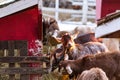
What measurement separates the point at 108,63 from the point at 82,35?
4456 mm

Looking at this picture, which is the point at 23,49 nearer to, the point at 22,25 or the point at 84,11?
the point at 22,25

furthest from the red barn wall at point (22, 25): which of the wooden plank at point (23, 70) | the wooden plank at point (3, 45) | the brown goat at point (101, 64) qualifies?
the brown goat at point (101, 64)

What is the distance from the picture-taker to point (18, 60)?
8.73m

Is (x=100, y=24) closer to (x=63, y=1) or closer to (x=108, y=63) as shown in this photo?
(x=108, y=63)

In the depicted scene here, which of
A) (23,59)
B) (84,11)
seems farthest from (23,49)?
(84,11)

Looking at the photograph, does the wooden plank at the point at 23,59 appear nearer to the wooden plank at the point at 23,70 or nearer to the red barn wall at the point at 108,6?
the wooden plank at the point at 23,70

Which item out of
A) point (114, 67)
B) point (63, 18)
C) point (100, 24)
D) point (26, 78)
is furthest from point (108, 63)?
point (63, 18)

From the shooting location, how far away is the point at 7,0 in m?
9.60

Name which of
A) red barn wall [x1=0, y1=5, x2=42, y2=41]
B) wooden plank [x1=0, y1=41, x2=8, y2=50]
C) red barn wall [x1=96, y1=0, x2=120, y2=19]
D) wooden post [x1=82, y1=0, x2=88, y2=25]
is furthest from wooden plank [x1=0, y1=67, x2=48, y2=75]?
wooden post [x1=82, y1=0, x2=88, y2=25]

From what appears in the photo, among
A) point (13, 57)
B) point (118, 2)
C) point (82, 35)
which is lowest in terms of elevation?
point (82, 35)

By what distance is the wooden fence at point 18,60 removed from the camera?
28.7ft

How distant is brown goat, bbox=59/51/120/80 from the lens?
9938 millimetres

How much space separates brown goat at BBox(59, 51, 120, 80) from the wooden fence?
1.42m

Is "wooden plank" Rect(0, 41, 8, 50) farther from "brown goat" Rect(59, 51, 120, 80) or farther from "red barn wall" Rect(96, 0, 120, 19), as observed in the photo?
"red barn wall" Rect(96, 0, 120, 19)
